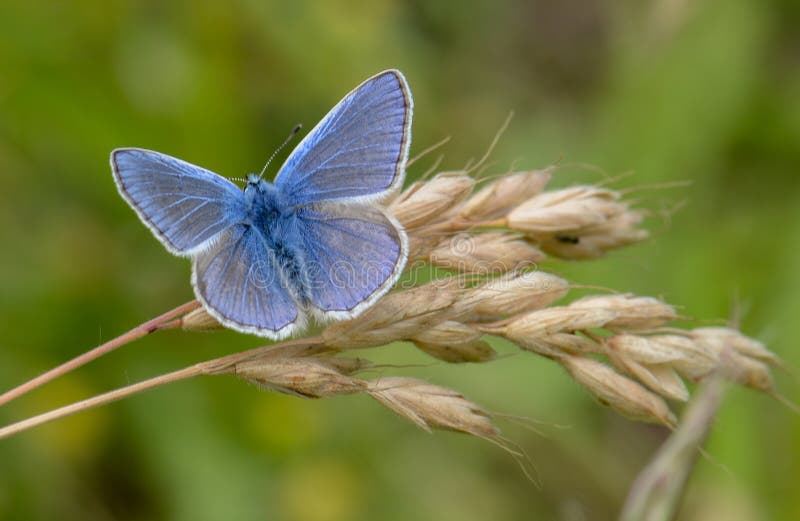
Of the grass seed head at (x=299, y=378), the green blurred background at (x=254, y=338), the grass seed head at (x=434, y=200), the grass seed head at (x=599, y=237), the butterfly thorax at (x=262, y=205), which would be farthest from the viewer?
the green blurred background at (x=254, y=338)

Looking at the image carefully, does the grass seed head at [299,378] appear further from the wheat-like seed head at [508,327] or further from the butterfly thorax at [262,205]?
the butterfly thorax at [262,205]

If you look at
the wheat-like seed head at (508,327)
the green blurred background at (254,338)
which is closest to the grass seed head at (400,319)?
the wheat-like seed head at (508,327)

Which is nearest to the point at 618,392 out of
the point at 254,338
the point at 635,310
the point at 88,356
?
the point at 635,310

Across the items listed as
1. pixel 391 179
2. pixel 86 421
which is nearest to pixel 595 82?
pixel 391 179

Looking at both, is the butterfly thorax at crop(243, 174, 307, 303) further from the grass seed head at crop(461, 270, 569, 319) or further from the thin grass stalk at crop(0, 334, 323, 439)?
the grass seed head at crop(461, 270, 569, 319)

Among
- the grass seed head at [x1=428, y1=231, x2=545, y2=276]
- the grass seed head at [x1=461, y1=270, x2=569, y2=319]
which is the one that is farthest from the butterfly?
the grass seed head at [x1=461, y1=270, x2=569, y2=319]

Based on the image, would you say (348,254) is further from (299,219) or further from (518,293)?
(518,293)

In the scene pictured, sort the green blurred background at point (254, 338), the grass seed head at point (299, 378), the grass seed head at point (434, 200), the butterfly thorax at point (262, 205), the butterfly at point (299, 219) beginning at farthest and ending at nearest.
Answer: the green blurred background at point (254, 338) < the butterfly thorax at point (262, 205) < the grass seed head at point (434, 200) < the butterfly at point (299, 219) < the grass seed head at point (299, 378)
